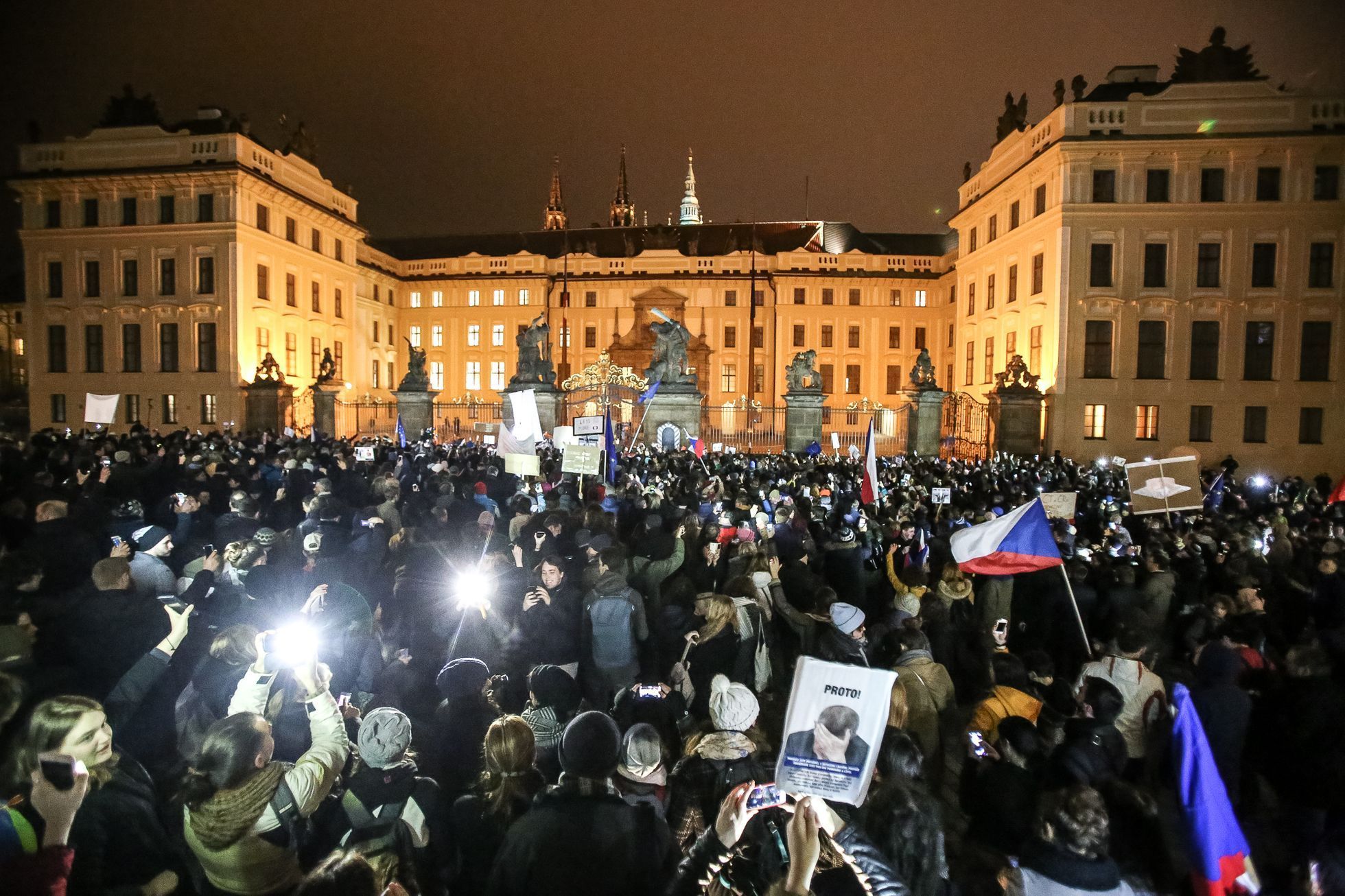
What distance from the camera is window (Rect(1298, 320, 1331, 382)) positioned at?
30.1 meters

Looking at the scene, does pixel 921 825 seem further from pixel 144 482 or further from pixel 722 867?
pixel 144 482

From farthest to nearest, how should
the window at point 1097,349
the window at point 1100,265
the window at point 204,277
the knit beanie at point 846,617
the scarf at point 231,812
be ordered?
the window at point 204,277
the window at point 1097,349
the window at point 1100,265
the knit beanie at point 846,617
the scarf at point 231,812

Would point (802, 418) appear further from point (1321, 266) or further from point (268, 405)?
point (1321, 266)

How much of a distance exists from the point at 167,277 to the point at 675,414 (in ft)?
90.2

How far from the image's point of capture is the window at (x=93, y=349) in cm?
3825

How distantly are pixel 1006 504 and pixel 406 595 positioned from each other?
33.4ft

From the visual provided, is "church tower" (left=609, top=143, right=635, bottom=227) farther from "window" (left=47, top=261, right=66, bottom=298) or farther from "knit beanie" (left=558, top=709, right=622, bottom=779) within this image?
"knit beanie" (left=558, top=709, right=622, bottom=779)

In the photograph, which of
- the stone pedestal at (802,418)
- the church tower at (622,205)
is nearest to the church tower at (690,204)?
the church tower at (622,205)

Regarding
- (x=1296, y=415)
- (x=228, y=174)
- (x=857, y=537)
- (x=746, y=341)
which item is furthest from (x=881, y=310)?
(x=857, y=537)

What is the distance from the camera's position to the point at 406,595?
22.2ft

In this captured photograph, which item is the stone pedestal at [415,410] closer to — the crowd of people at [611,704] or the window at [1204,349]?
the crowd of people at [611,704]

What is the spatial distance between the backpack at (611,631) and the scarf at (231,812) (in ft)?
10.3

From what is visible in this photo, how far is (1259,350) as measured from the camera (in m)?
30.6

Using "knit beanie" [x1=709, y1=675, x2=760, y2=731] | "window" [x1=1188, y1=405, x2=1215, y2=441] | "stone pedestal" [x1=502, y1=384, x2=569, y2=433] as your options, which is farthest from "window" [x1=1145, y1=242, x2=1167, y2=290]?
"knit beanie" [x1=709, y1=675, x2=760, y2=731]
